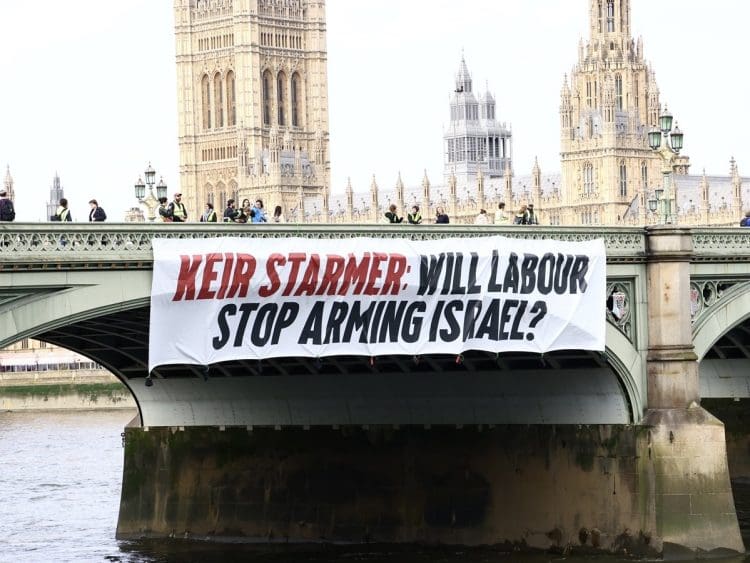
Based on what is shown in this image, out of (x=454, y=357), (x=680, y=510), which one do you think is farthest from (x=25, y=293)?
(x=680, y=510)

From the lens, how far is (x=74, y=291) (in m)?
31.7

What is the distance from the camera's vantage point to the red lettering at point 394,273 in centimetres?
3641

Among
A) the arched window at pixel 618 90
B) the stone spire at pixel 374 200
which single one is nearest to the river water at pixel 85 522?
the arched window at pixel 618 90

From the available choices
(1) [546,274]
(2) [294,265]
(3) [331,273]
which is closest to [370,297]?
(3) [331,273]

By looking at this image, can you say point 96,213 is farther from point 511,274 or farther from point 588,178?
point 588,178

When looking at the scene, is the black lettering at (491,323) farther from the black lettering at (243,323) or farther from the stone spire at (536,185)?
the stone spire at (536,185)

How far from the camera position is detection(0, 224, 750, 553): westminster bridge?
39500 mm

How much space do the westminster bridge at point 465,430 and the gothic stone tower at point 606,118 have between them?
114 meters

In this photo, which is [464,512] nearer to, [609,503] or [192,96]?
[609,503]

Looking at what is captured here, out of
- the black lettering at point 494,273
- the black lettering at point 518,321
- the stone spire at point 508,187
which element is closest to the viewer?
the black lettering at point 494,273

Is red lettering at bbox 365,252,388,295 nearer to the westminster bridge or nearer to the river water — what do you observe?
the westminster bridge

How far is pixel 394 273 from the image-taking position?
3650 cm

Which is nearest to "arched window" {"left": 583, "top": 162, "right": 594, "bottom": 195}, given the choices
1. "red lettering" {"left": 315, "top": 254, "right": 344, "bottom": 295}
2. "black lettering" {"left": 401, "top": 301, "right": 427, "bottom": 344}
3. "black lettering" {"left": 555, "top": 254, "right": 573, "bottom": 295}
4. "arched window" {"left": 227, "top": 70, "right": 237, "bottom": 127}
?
"arched window" {"left": 227, "top": 70, "right": 237, "bottom": 127}

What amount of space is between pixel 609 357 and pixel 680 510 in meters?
3.20
